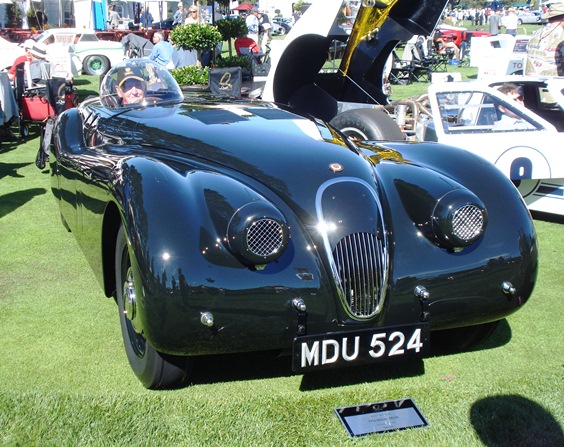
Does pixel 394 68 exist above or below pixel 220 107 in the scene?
below

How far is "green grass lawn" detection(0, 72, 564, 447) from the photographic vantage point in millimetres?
3152

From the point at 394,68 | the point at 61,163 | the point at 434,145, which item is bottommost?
the point at 394,68

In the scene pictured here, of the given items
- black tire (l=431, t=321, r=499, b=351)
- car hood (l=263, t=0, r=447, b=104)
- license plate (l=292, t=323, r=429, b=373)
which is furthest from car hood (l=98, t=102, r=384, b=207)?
car hood (l=263, t=0, r=447, b=104)

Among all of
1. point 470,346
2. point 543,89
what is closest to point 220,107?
point 470,346

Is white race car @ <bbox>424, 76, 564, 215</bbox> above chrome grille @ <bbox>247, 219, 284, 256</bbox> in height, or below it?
below

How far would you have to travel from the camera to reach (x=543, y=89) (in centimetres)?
761

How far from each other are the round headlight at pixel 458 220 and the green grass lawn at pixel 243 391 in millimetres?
781

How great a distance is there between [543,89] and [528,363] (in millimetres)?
4496

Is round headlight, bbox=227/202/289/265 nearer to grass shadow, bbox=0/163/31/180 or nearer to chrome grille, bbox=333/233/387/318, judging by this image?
chrome grille, bbox=333/233/387/318

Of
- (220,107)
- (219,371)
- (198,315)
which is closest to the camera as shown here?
(198,315)

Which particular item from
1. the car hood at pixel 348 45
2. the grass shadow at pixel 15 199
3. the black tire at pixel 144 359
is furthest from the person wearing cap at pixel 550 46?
the black tire at pixel 144 359

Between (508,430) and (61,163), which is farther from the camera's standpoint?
(61,163)

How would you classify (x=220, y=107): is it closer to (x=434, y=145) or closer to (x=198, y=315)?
(x=434, y=145)

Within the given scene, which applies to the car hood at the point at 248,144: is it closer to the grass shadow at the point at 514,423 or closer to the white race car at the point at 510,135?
the grass shadow at the point at 514,423
